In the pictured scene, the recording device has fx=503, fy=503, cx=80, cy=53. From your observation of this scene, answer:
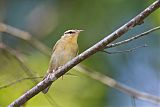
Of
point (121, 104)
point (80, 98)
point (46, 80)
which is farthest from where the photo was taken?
point (121, 104)

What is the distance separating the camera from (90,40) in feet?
20.5

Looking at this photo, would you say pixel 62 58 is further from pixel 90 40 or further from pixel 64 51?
pixel 90 40

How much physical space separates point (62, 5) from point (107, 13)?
29.4 inches

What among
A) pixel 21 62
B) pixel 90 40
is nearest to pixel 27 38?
pixel 21 62

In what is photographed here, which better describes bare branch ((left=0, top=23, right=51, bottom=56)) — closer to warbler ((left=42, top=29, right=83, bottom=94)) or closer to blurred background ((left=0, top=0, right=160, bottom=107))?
warbler ((left=42, top=29, right=83, bottom=94))

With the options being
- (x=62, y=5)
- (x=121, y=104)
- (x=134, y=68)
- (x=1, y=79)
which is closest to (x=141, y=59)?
(x=134, y=68)

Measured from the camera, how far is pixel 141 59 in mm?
6777

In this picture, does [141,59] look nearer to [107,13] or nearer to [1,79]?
[107,13]

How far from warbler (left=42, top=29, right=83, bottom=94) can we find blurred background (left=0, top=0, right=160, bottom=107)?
60.0 inches

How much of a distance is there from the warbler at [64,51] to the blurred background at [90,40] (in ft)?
5.00

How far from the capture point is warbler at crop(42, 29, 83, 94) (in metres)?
3.81

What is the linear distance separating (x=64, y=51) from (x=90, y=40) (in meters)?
2.39

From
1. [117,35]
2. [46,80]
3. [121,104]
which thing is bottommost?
[121,104]

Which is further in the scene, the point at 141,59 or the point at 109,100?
the point at 141,59
